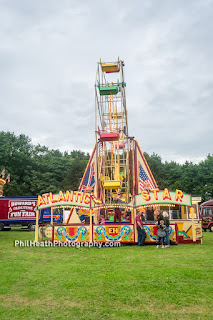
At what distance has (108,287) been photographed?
17.8 ft

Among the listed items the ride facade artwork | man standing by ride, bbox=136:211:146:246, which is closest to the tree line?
the ride facade artwork

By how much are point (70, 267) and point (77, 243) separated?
4565mm

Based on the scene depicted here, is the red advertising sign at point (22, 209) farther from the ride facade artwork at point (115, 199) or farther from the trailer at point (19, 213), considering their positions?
the ride facade artwork at point (115, 199)

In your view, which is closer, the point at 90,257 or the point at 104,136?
the point at 90,257

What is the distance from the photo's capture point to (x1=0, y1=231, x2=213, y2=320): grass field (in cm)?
421

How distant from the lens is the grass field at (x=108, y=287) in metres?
4.21

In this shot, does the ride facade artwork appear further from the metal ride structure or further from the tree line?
the tree line

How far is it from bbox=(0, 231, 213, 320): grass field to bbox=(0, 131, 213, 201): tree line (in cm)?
3003

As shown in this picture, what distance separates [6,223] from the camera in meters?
21.5

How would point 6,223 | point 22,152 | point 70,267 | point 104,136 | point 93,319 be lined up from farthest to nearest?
point 22,152 → point 6,223 → point 104,136 → point 70,267 → point 93,319

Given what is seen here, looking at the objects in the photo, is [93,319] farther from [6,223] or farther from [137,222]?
[6,223]

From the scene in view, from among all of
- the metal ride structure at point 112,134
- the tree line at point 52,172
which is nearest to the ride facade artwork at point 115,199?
the metal ride structure at point 112,134

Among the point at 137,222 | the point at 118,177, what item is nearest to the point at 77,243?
the point at 137,222

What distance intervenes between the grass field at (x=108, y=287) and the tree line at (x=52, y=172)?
98.5ft
